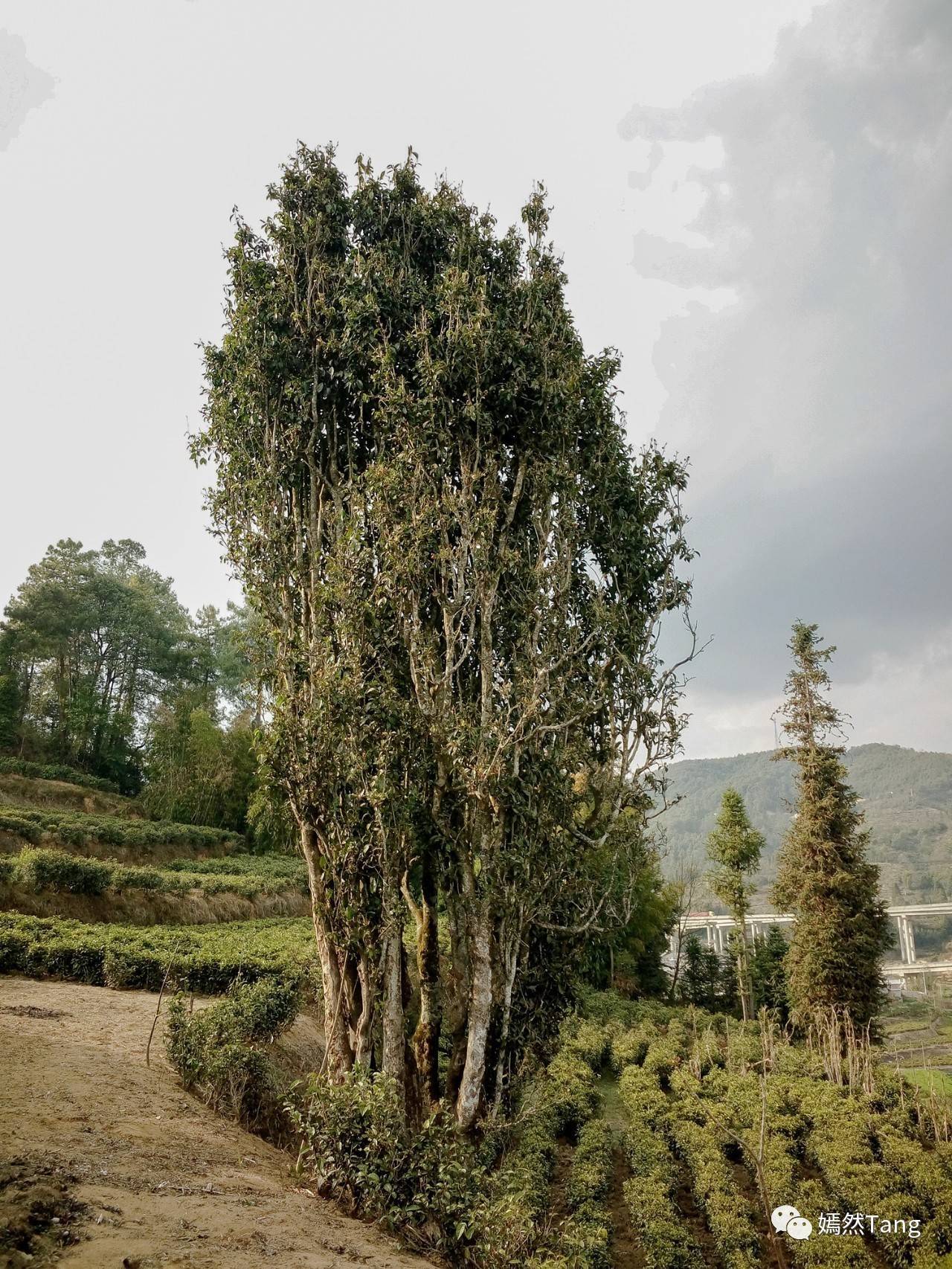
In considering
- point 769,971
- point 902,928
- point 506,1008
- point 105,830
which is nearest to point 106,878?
point 105,830

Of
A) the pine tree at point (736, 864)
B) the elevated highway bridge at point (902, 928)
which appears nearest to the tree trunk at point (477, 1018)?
the pine tree at point (736, 864)

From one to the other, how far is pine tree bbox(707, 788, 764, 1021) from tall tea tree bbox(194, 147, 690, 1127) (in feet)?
56.0

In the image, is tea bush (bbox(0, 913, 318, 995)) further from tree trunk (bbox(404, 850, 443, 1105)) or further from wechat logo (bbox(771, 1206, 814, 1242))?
wechat logo (bbox(771, 1206, 814, 1242))

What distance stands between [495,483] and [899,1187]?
34.7ft

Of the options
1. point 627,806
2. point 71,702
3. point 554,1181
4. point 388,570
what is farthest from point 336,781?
point 71,702

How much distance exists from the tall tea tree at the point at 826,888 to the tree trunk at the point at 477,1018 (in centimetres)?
1511

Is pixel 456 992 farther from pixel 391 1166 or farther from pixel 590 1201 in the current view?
pixel 590 1201

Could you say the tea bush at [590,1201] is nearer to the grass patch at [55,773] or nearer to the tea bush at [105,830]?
the tea bush at [105,830]

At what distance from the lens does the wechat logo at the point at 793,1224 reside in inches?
324

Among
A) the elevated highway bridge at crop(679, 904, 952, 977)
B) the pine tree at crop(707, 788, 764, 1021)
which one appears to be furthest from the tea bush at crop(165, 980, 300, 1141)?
the elevated highway bridge at crop(679, 904, 952, 977)

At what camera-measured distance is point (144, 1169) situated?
5875 mm

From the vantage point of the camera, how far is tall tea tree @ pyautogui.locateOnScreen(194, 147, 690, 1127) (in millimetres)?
8594

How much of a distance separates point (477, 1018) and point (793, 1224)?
173 inches

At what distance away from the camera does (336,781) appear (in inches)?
343
